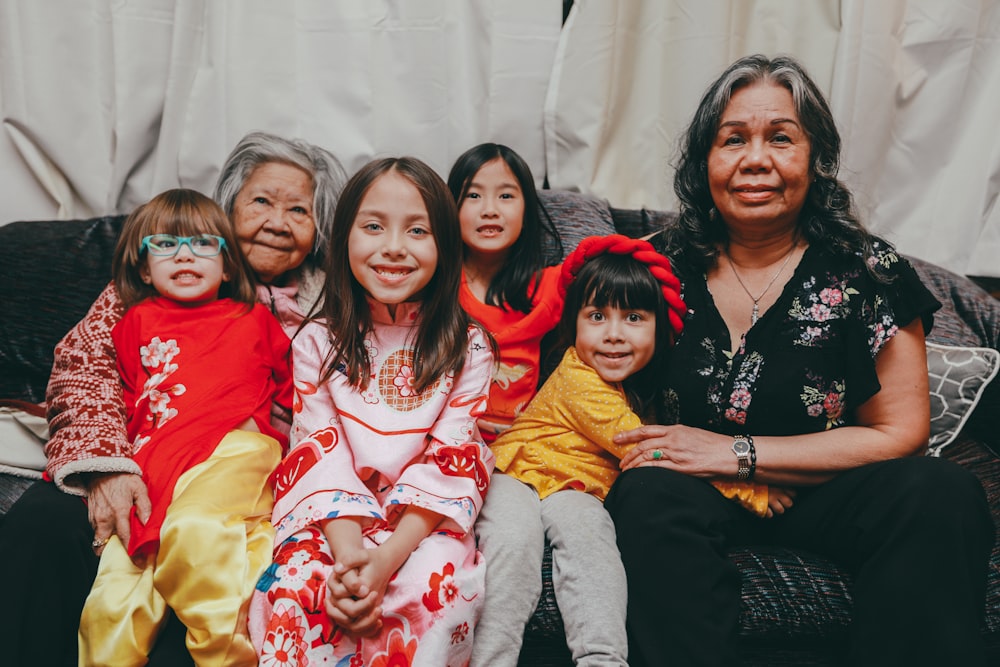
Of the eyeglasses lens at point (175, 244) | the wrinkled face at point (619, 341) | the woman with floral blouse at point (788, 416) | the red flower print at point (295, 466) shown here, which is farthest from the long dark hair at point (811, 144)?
the eyeglasses lens at point (175, 244)

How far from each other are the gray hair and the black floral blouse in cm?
99

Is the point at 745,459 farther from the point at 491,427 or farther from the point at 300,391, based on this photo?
the point at 300,391

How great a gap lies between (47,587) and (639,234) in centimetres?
173

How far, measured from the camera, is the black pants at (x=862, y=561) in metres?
1.29

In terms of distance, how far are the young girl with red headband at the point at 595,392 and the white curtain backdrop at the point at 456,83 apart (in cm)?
81

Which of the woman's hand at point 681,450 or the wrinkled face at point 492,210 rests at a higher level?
the wrinkled face at point 492,210

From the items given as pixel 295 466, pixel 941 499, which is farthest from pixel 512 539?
pixel 941 499

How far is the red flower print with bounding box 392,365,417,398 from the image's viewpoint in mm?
1571

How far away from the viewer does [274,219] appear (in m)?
1.92

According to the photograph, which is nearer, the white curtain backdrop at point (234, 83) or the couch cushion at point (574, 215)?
the couch cushion at point (574, 215)

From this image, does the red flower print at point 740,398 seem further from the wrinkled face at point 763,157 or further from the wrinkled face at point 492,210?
the wrinkled face at point 492,210

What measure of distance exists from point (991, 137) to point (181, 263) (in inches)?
96.2

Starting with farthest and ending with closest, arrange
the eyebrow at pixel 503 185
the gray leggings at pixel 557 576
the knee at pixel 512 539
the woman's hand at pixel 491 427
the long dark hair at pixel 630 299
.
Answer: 1. the eyebrow at pixel 503 185
2. the woman's hand at pixel 491 427
3. the long dark hair at pixel 630 299
4. the knee at pixel 512 539
5. the gray leggings at pixel 557 576

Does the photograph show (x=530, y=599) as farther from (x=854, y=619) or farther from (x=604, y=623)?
(x=854, y=619)
